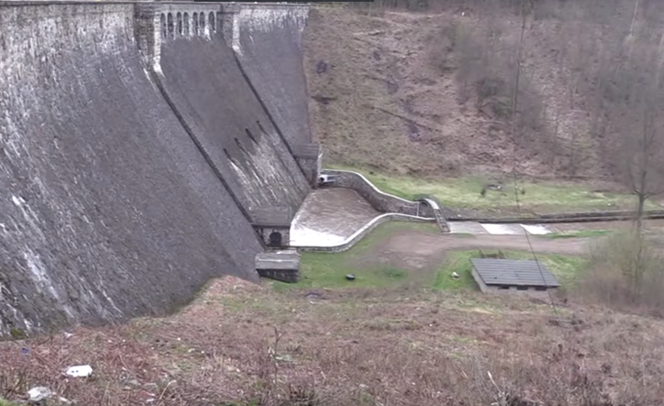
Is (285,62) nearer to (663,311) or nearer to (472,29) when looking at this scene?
(472,29)

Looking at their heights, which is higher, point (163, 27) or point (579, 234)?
point (163, 27)

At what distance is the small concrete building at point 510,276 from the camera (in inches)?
1121

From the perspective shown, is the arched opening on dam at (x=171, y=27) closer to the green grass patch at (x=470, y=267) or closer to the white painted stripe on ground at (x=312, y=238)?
the white painted stripe on ground at (x=312, y=238)


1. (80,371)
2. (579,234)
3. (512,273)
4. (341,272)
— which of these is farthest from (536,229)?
(80,371)

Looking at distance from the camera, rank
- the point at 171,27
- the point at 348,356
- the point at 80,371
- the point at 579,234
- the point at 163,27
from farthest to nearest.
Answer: the point at 579,234, the point at 171,27, the point at 163,27, the point at 348,356, the point at 80,371

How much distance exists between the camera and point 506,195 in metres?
45.9

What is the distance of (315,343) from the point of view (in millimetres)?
15781

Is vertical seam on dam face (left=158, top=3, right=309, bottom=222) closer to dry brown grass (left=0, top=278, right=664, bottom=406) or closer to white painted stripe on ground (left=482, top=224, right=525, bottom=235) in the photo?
dry brown grass (left=0, top=278, right=664, bottom=406)

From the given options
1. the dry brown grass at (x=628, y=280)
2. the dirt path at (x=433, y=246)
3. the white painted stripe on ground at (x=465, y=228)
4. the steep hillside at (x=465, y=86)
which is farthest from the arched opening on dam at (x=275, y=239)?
the steep hillside at (x=465, y=86)

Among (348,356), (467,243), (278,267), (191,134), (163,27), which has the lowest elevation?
(467,243)

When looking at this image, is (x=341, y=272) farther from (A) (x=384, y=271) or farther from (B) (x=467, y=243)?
(B) (x=467, y=243)

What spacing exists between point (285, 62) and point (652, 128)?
26.6 meters

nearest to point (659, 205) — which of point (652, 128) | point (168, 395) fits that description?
point (652, 128)

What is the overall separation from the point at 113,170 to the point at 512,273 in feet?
55.6
